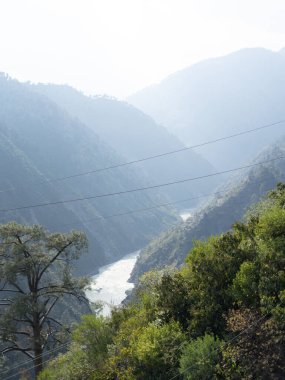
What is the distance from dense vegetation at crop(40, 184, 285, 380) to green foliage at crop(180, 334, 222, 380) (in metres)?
0.02

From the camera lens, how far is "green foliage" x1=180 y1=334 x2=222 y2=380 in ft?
40.5

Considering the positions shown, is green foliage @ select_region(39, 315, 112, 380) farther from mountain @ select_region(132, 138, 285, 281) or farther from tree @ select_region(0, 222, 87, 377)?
mountain @ select_region(132, 138, 285, 281)

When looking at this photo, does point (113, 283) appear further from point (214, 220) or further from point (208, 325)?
point (208, 325)

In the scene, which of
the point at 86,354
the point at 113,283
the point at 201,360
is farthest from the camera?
the point at 113,283

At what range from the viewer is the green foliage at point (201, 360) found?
40.5ft

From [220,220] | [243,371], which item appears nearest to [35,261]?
[243,371]

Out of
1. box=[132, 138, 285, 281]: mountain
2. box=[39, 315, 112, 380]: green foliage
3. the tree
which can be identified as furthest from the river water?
box=[39, 315, 112, 380]: green foliage

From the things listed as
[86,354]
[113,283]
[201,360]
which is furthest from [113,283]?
[201,360]

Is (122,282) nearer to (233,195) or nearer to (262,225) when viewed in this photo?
(233,195)

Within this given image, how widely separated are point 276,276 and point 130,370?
5.59 metres

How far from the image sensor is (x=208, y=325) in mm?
15000

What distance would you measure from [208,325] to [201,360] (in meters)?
2.70

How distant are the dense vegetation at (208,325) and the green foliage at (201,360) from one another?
0.08ft

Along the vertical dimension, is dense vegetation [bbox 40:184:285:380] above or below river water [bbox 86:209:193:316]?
below
